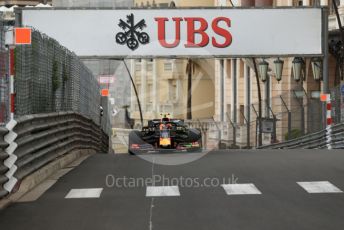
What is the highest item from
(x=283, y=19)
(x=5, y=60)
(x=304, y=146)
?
(x=283, y=19)

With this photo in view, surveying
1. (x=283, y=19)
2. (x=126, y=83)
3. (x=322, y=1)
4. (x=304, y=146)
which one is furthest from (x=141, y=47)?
(x=126, y=83)

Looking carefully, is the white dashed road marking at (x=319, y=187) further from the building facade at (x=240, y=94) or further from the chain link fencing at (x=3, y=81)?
the building facade at (x=240, y=94)

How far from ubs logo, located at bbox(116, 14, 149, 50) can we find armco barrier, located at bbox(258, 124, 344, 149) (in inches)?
267

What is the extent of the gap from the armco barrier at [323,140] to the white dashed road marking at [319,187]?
1282 cm

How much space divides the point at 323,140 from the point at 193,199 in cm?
1709

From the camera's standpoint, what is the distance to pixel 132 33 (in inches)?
1280

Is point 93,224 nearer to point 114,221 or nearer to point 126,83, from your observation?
point 114,221

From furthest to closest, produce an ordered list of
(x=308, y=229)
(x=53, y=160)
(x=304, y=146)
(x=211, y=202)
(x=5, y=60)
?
(x=304, y=146)
(x=53, y=160)
(x=5, y=60)
(x=211, y=202)
(x=308, y=229)

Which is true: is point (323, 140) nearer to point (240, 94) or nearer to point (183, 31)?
point (183, 31)

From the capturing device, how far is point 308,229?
8.62 meters

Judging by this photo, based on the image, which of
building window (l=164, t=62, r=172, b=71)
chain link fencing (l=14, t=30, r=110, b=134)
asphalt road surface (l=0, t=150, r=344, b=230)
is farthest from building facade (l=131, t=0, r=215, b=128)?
asphalt road surface (l=0, t=150, r=344, b=230)

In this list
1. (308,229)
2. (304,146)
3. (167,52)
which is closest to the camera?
(308,229)

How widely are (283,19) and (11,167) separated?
23.1 m

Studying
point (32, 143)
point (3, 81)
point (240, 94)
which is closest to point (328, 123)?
point (32, 143)
